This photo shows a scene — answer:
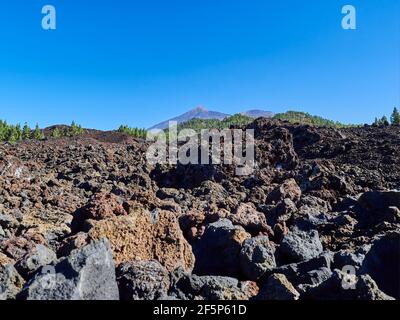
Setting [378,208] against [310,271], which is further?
[378,208]

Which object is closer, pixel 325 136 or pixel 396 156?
pixel 396 156

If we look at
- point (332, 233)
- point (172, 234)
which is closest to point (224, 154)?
point (332, 233)

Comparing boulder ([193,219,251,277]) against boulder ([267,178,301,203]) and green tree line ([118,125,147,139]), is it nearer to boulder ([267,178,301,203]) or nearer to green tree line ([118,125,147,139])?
boulder ([267,178,301,203])

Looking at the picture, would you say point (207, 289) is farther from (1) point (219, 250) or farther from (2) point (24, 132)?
(2) point (24, 132)

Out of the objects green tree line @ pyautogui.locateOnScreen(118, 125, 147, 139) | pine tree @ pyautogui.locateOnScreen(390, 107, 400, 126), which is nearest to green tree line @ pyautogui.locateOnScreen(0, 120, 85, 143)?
green tree line @ pyautogui.locateOnScreen(118, 125, 147, 139)

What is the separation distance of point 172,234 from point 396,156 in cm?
1605

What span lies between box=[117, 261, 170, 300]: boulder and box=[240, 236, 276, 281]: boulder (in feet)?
4.40

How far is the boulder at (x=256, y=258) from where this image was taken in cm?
585

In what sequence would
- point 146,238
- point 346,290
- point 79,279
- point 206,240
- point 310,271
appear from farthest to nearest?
point 206,240, point 146,238, point 310,271, point 346,290, point 79,279

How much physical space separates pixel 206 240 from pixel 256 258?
1.23 metres

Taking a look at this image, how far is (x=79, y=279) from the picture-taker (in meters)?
4.37

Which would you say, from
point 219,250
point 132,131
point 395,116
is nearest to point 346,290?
point 219,250
